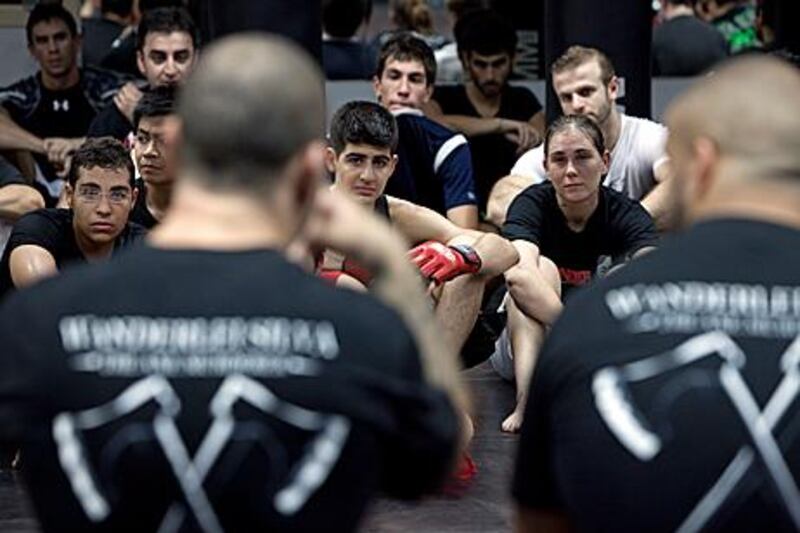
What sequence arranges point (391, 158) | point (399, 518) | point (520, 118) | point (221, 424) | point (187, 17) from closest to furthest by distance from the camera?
point (221, 424)
point (399, 518)
point (391, 158)
point (187, 17)
point (520, 118)

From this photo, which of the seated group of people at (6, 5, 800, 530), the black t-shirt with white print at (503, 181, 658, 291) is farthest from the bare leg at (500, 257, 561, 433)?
the seated group of people at (6, 5, 800, 530)

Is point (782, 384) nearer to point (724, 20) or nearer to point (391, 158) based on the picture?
point (391, 158)

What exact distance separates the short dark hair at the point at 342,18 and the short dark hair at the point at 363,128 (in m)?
3.65

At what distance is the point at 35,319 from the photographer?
3.06 metres

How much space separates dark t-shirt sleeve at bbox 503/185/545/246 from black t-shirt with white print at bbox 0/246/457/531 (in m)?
4.82

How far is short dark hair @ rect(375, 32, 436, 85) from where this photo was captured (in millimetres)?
9219

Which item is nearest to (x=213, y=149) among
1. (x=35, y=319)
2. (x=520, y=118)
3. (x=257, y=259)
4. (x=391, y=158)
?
(x=257, y=259)

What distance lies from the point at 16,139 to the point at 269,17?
1.26 meters

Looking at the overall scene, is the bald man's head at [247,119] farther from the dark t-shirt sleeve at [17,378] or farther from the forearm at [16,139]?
the forearm at [16,139]

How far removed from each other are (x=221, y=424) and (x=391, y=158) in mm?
4778

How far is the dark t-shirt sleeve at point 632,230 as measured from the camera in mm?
7941

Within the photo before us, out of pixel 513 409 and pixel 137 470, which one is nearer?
pixel 137 470

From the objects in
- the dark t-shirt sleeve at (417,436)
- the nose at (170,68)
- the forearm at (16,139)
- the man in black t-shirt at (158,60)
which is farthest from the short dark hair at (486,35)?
the dark t-shirt sleeve at (417,436)

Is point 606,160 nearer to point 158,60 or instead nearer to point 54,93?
point 158,60
